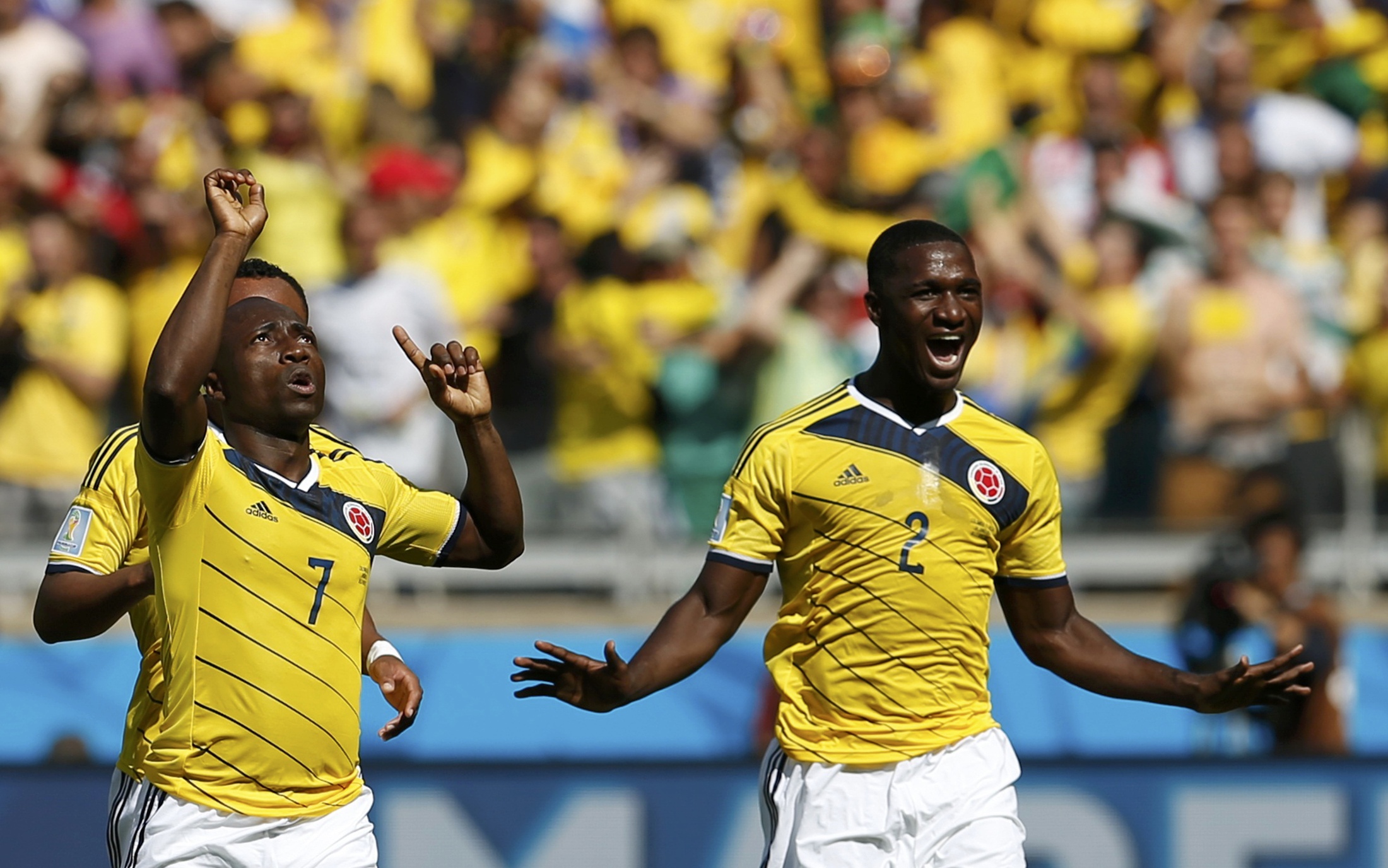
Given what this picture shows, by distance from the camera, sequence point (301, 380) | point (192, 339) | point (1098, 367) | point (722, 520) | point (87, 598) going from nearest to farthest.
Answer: point (192, 339) < point (87, 598) < point (301, 380) < point (722, 520) < point (1098, 367)

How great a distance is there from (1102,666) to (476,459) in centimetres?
171

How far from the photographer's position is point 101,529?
4.22 meters

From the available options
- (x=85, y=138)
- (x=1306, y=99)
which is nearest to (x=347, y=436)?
(x=85, y=138)

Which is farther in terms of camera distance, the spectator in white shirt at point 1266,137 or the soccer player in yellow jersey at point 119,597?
the spectator in white shirt at point 1266,137

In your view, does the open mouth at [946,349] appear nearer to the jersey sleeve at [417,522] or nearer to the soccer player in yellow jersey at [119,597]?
the jersey sleeve at [417,522]

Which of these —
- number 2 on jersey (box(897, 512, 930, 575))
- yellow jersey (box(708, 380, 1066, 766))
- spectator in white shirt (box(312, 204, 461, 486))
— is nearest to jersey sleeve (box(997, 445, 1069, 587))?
yellow jersey (box(708, 380, 1066, 766))

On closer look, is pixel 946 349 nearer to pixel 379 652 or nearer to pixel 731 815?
pixel 379 652

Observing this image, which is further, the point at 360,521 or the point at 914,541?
the point at 914,541

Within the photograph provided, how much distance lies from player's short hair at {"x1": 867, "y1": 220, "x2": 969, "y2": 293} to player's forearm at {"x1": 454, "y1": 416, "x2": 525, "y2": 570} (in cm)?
105

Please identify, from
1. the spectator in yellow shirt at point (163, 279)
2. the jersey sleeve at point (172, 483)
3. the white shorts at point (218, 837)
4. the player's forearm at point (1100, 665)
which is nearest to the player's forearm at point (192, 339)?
the jersey sleeve at point (172, 483)

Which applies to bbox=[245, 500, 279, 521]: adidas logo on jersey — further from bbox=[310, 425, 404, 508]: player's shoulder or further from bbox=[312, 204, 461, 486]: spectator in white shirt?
bbox=[312, 204, 461, 486]: spectator in white shirt

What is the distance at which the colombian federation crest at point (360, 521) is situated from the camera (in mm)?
4316

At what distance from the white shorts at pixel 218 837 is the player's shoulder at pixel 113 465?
2.28 feet

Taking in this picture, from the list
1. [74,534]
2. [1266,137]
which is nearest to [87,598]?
[74,534]
